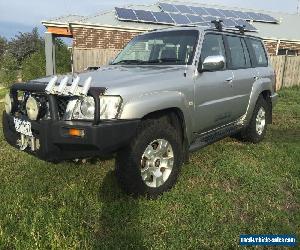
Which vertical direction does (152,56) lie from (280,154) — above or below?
above

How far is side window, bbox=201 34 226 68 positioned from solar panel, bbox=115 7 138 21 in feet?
38.0

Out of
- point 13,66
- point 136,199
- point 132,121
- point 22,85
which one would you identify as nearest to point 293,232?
point 136,199

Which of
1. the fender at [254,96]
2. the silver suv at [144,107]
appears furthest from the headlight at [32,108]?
the fender at [254,96]

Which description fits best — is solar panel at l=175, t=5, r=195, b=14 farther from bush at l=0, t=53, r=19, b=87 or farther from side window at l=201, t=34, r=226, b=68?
side window at l=201, t=34, r=226, b=68

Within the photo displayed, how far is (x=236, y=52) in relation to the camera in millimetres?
5723

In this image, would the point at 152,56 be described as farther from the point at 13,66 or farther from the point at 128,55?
the point at 13,66

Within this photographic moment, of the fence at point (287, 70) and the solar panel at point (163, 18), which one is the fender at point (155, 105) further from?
the fence at point (287, 70)

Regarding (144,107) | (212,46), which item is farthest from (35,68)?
(144,107)

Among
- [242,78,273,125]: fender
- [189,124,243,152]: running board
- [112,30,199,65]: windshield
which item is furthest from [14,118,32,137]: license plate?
[242,78,273,125]: fender

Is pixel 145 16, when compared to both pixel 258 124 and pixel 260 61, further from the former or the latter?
pixel 258 124

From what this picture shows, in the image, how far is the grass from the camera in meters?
3.16

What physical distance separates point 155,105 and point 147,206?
3.45 feet

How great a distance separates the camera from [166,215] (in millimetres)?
3596

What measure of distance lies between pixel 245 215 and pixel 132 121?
1.50 meters
